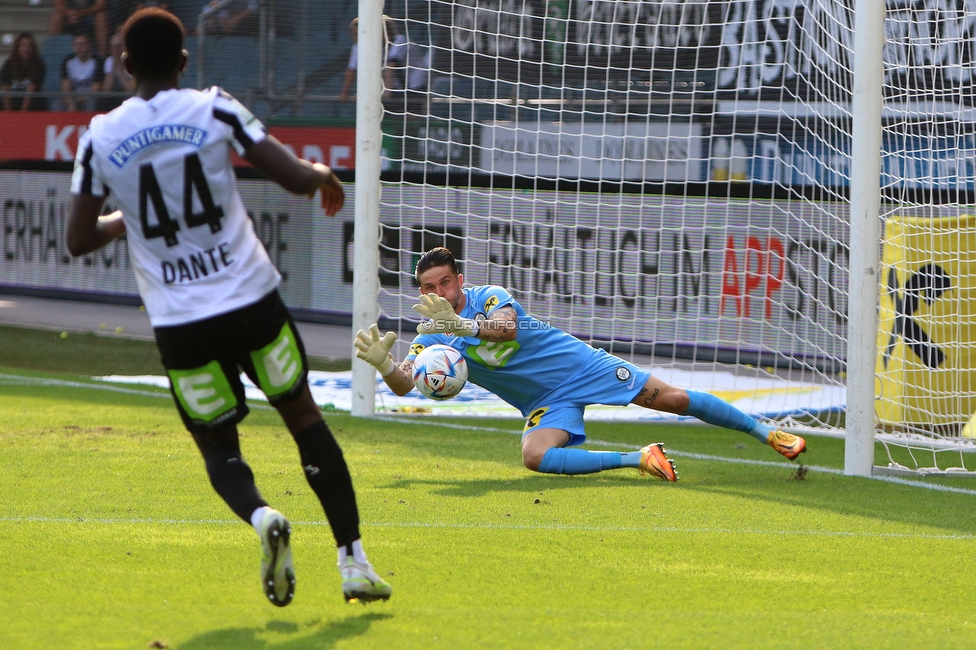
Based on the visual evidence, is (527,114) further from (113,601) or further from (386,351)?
(113,601)

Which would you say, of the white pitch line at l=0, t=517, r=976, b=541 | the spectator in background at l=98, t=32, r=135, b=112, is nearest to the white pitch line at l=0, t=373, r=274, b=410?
the white pitch line at l=0, t=517, r=976, b=541

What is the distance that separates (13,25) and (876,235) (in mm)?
13532

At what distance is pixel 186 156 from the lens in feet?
9.95

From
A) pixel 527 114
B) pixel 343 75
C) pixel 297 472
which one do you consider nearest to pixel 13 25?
pixel 343 75

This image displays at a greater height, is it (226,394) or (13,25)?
(13,25)

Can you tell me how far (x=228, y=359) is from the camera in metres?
3.19

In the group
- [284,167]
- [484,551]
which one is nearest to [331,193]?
[284,167]

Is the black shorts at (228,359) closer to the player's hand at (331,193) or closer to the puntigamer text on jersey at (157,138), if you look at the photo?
the player's hand at (331,193)

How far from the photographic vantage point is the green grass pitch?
10.4 ft

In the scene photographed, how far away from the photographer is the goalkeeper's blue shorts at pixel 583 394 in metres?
5.77

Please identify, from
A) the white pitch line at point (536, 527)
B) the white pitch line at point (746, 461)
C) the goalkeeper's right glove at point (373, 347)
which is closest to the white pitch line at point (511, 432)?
the white pitch line at point (746, 461)

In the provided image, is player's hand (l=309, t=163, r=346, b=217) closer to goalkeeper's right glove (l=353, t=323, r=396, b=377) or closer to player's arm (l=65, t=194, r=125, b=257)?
player's arm (l=65, t=194, r=125, b=257)

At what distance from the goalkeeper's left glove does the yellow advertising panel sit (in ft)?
9.72

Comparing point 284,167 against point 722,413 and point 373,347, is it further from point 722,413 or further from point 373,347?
point 722,413
